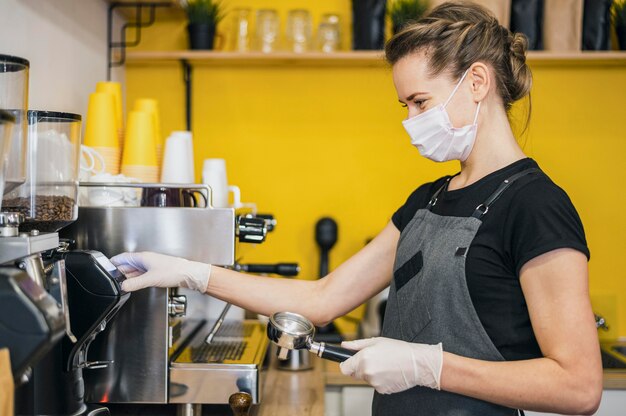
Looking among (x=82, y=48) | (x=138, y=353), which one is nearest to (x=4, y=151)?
(x=138, y=353)

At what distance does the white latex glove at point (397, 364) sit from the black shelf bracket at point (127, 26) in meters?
1.53

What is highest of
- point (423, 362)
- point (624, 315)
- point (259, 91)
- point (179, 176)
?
point (259, 91)

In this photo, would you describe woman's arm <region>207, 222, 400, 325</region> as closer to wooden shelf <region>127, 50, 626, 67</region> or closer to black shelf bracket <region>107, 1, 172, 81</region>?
wooden shelf <region>127, 50, 626, 67</region>

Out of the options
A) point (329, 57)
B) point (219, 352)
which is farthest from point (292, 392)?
point (329, 57)

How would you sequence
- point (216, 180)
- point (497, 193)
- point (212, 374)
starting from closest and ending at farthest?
point (497, 193)
point (212, 374)
point (216, 180)

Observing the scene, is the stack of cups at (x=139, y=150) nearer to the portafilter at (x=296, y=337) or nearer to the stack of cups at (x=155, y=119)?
the stack of cups at (x=155, y=119)

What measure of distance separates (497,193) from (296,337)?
42 cm

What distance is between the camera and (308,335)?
3.70ft

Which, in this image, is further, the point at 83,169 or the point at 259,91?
the point at 259,91

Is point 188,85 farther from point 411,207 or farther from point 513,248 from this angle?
point 513,248

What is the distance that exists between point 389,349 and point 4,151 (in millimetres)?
646

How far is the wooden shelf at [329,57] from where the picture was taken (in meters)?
2.32

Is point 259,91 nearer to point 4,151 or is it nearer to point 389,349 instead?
point 389,349

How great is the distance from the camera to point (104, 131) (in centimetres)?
170
